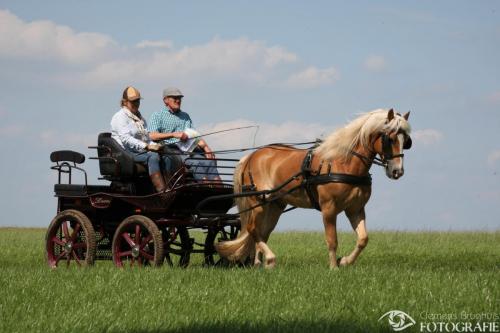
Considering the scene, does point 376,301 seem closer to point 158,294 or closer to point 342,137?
point 158,294

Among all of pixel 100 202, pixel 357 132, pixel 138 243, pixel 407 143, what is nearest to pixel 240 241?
pixel 138 243

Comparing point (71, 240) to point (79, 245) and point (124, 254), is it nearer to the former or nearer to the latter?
point (79, 245)

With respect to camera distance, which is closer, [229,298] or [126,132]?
[229,298]

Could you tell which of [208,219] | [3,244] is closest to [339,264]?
[208,219]

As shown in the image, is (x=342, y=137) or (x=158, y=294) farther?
(x=342, y=137)

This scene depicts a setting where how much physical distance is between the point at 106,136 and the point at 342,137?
3638 millimetres

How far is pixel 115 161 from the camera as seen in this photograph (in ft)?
41.6

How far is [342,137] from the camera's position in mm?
11391

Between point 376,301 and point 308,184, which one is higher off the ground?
point 308,184

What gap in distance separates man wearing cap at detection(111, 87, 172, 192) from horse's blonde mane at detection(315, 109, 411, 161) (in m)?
2.36

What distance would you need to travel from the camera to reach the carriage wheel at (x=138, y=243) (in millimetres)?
12156

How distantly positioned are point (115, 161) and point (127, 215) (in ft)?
4.39

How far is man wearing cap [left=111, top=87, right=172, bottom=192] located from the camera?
41.0ft

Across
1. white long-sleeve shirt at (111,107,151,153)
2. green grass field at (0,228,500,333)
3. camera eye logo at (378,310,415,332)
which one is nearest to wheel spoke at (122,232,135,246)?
green grass field at (0,228,500,333)
